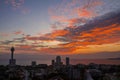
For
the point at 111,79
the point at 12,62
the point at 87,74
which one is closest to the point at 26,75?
the point at 87,74

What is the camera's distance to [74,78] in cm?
4659

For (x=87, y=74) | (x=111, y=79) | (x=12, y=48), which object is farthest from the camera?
(x=12, y=48)

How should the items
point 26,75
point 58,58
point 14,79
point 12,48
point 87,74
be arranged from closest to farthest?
point 87,74 < point 26,75 < point 14,79 < point 12,48 < point 58,58

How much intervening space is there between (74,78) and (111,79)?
12371 mm

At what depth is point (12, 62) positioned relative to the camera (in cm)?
10006

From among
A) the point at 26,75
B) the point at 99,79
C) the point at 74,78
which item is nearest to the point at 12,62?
the point at 74,78

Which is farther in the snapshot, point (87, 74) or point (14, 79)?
point (14, 79)

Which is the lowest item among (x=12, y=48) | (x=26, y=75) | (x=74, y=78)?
(x=74, y=78)

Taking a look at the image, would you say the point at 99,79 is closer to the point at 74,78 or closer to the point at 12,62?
the point at 74,78

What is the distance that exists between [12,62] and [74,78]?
5995 cm

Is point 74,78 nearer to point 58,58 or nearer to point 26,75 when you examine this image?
point 26,75

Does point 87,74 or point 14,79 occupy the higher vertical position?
point 87,74

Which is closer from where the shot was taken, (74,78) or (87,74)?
(87,74)

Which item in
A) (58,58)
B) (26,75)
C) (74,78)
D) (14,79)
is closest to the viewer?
(26,75)
